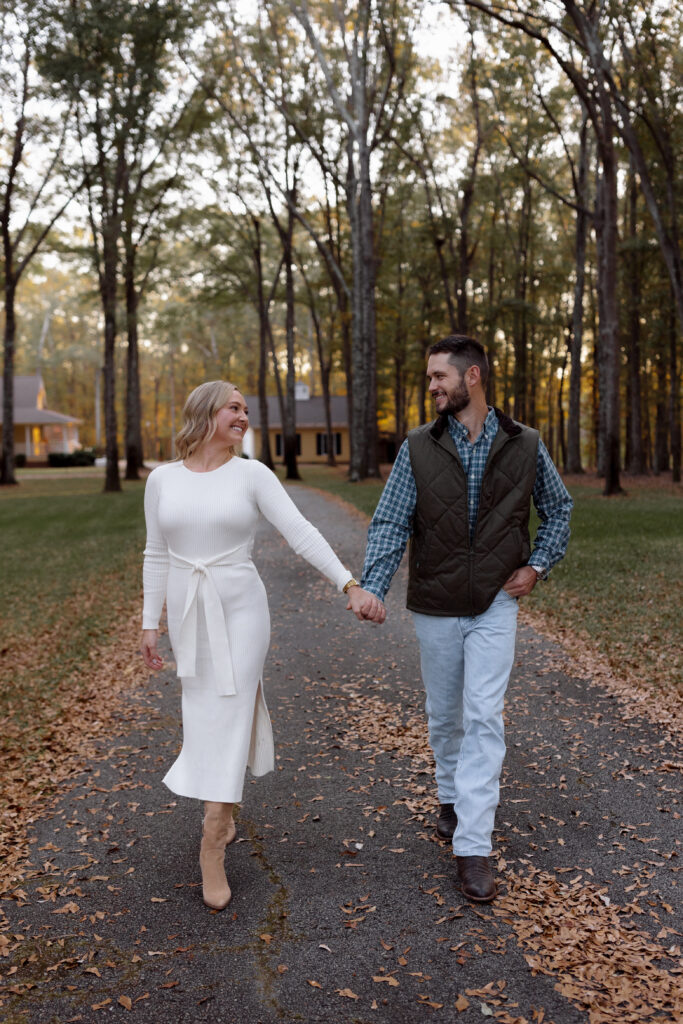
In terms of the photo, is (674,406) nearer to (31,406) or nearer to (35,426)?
(35,426)

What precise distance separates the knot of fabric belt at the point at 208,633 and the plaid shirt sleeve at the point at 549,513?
1.46 m

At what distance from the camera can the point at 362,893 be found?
393 cm

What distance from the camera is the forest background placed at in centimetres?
2355

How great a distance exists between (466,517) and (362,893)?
1.72 metres

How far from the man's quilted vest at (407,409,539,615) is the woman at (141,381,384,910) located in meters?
0.38

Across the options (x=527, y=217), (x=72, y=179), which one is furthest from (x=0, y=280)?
(x=527, y=217)

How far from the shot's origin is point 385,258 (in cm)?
3838

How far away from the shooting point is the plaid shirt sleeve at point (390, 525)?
4.21 meters

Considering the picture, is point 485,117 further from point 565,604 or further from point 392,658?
point 392,658

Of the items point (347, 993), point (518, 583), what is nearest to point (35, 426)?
point (518, 583)

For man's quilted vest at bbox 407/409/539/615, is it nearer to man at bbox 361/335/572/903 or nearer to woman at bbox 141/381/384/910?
man at bbox 361/335/572/903

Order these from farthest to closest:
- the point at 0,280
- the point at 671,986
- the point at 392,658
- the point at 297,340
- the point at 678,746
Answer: the point at 297,340
the point at 0,280
the point at 392,658
the point at 678,746
the point at 671,986

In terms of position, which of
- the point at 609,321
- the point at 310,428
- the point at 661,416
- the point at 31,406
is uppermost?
the point at 31,406

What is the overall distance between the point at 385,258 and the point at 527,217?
243 inches
